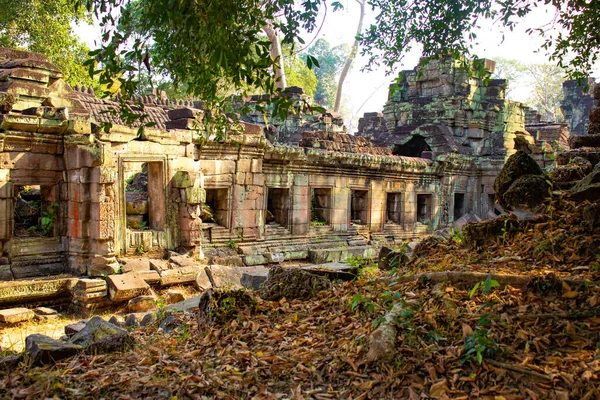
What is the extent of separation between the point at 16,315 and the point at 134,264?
2.35 m

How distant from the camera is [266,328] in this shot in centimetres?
525

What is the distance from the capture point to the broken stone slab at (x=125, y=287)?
32.2 ft

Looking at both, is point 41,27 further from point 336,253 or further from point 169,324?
point 169,324

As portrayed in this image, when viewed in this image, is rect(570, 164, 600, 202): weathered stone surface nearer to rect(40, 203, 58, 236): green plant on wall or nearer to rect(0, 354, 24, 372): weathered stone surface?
rect(0, 354, 24, 372): weathered stone surface

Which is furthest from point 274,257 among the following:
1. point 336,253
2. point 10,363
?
point 10,363

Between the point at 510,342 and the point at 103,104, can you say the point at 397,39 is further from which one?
the point at 103,104

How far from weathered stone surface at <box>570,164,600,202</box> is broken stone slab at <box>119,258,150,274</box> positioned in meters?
7.68

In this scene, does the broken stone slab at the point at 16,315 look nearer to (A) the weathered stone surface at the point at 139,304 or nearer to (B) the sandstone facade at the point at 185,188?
(B) the sandstone facade at the point at 185,188

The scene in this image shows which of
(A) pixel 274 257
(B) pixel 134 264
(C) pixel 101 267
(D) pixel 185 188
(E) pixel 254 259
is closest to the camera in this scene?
(C) pixel 101 267

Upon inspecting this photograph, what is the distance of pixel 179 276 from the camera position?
10.9 metres

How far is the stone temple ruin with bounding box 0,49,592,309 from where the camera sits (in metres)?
10.0

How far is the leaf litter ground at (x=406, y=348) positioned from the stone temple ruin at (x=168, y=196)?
254 cm

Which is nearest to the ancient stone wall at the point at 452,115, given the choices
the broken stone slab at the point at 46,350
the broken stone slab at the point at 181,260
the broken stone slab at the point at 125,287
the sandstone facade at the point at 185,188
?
the sandstone facade at the point at 185,188

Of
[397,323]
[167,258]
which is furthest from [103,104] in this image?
[397,323]
